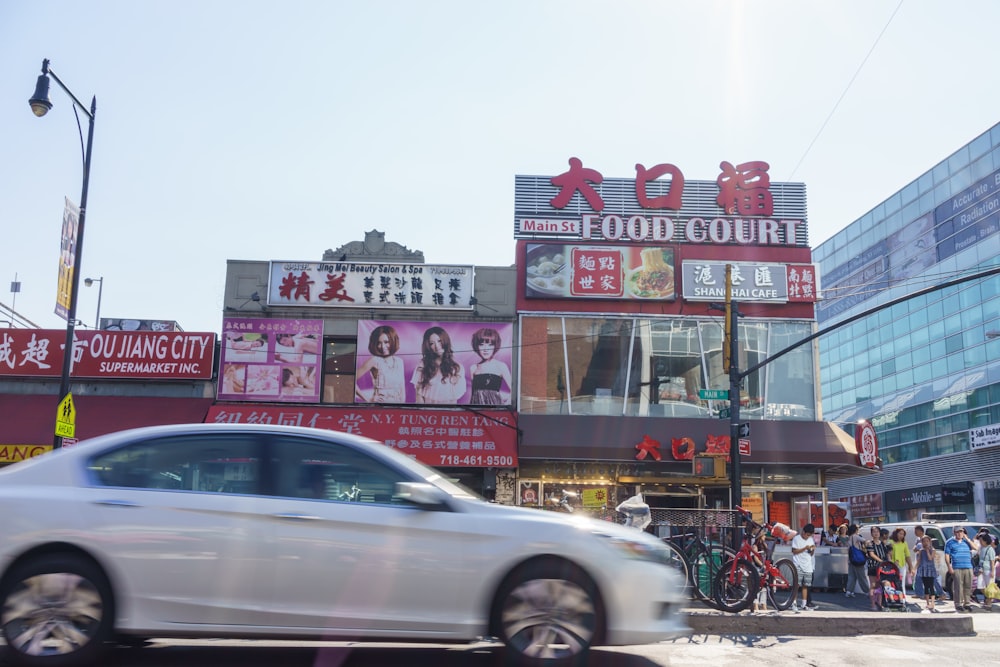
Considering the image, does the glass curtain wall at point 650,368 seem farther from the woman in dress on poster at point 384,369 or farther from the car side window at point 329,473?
the car side window at point 329,473

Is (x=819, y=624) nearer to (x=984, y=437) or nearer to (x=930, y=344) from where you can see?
(x=984, y=437)

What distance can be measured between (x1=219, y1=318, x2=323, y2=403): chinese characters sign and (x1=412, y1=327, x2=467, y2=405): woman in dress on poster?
2951mm

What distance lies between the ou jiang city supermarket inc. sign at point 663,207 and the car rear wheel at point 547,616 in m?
21.1

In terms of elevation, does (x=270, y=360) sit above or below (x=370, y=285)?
below

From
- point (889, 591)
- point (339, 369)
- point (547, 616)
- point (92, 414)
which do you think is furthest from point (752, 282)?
point (547, 616)

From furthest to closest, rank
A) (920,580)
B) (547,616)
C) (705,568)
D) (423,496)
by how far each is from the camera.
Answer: (920,580)
(705,568)
(423,496)
(547,616)

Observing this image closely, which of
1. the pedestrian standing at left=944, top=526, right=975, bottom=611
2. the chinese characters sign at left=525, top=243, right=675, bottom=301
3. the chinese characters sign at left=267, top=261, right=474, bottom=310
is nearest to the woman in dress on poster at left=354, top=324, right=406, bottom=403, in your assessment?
the chinese characters sign at left=267, top=261, right=474, bottom=310

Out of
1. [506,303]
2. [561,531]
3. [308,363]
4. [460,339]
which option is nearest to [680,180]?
[506,303]

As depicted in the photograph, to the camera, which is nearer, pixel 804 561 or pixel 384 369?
pixel 804 561

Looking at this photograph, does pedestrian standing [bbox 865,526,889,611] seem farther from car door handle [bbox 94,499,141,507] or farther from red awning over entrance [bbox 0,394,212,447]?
red awning over entrance [bbox 0,394,212,447]

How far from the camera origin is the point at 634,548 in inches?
236

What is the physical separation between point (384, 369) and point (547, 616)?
1968 cm

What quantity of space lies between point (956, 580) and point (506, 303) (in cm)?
1357

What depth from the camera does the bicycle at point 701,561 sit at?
1273 cm
